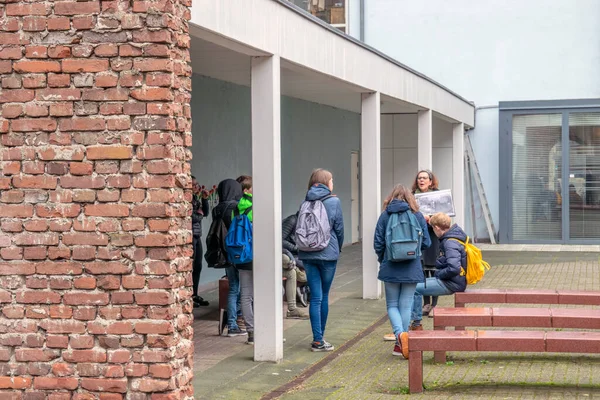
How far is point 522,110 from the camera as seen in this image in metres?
23.9

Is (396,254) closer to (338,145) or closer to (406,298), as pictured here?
(406,298)

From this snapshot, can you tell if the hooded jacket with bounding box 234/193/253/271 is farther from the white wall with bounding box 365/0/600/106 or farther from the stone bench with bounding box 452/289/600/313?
the white wall with bounding box 365/0/600/106

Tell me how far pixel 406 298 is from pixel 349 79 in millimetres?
3697

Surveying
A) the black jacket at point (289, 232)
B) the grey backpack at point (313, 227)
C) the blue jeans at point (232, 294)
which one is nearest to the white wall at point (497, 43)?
the black jacket at point (289, 232)

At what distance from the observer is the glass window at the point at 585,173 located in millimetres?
23469

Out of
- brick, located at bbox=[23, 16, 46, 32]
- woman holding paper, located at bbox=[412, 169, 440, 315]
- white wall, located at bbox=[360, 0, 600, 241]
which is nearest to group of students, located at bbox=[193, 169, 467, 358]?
woman holding paper, located at bbox=[412, 169, 440, 315]

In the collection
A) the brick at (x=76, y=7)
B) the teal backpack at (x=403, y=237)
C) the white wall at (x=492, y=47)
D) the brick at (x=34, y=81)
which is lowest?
the teal backpack at (x=403, y=237)

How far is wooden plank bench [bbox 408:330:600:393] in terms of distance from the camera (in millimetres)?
8023

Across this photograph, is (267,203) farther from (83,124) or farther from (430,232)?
(83,124)

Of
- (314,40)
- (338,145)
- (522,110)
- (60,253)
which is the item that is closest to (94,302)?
(60,253)

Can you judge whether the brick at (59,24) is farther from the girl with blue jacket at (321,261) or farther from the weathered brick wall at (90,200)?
the girl with blue jacket at (321,261)

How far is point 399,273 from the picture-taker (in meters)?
9.38

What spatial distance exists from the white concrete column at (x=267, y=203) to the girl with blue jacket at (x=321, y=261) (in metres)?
0.51

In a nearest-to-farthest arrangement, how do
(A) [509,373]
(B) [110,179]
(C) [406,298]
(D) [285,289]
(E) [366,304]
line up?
(B) [110,179]
(A) [509,373]
(C) [406,298]
(D) [285,289]
(E) [366,304]
